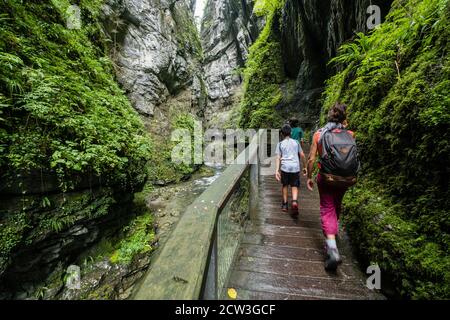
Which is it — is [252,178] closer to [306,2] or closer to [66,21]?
[66,21]

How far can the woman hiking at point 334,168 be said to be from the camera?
8.23ft

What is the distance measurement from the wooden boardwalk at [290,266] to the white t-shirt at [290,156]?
962mm

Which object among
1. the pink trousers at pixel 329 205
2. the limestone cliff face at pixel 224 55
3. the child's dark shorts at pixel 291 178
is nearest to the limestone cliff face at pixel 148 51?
the limestone cliff face at pixel 224 55

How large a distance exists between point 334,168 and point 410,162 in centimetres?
87

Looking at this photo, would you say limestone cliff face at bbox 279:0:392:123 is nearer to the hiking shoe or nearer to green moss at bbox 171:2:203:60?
the hiking shoe

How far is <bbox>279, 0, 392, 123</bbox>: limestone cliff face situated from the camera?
757 centimetres

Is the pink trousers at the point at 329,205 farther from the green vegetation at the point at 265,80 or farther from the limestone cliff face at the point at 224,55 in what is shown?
the limestone cliff face at the point at 224,55

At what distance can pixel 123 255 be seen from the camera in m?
7.04

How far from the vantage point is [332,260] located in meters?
2.58

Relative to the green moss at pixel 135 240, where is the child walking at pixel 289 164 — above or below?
above

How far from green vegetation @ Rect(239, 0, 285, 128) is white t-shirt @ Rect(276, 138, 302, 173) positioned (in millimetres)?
9523

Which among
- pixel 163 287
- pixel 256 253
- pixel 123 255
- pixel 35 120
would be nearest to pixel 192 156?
pixel 123 255

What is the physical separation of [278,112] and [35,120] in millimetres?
12077

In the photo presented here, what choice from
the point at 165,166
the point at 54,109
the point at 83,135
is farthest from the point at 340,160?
the point at 165,166
